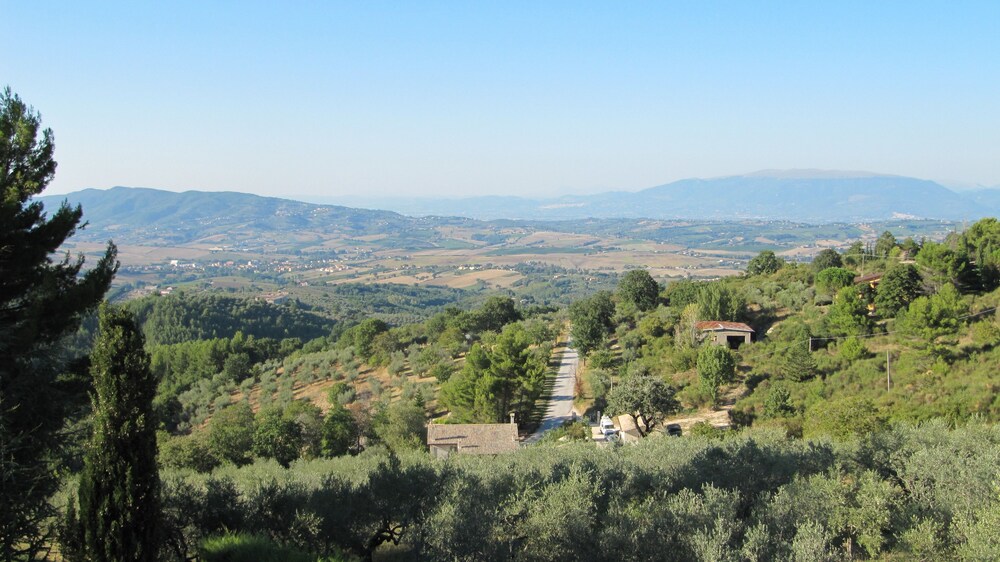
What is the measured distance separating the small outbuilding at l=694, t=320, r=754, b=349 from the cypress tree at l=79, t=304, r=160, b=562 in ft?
83.4

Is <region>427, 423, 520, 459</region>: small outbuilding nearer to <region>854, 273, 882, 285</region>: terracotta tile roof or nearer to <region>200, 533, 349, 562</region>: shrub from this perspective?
<region>200, 533, 349, 562</region>: shrub

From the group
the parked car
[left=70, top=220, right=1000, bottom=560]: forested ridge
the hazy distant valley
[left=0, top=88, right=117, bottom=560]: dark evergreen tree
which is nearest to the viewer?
[left=0, top=88, right=117, bottom=560]: dark evergreen tree

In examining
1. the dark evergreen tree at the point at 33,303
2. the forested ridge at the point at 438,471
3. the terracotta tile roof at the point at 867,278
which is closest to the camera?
the forested ridge at the point at 438,471

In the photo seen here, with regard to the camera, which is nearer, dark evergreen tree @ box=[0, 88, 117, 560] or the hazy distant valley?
dark evergreen tree @ box=[0, 88, 117, 560]

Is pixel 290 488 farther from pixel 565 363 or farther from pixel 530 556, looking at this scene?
pixel 565 363

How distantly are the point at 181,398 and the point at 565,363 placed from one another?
21.1m

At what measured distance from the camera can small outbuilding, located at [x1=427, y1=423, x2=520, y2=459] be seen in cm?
1919

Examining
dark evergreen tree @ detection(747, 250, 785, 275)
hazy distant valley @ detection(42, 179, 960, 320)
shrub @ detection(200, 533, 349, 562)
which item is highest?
dark evergreen tree @ detection(747, 250, 785, 275)

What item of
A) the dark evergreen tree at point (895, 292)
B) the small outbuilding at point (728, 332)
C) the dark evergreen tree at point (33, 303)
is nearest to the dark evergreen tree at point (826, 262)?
the dark evergreen tree at point (895, 292)

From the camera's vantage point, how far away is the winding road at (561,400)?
23.1 m

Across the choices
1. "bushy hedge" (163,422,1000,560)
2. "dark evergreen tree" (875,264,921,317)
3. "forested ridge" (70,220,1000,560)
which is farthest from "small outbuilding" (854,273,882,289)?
"bushy hedge" (163,422,1000,560)

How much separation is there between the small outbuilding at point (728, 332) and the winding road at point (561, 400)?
21.3ft

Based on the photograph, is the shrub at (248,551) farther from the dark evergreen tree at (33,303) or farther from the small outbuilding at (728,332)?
the small outbuilding at (728,332)

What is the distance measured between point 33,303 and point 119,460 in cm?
260
